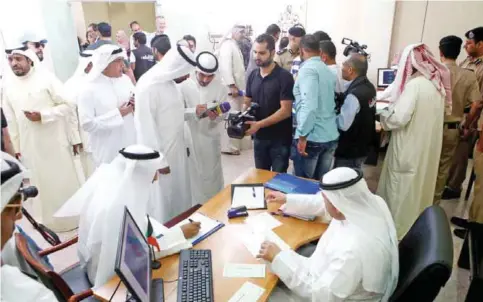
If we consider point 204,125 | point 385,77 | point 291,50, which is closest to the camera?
point 204,125

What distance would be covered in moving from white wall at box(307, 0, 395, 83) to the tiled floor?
1797mm

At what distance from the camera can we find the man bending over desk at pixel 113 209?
1.59 meters

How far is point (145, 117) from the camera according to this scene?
8.46 feet

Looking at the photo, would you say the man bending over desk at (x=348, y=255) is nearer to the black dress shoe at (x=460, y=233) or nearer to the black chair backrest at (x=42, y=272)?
the black chair backrest at (x=42, y=272)

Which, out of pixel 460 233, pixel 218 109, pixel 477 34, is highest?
pixel 477 34

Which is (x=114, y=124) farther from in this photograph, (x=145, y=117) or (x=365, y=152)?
(x=365, y=152)

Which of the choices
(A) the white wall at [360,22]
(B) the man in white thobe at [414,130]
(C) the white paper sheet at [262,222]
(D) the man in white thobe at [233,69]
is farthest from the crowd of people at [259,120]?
(A) the white wall at [360,22]

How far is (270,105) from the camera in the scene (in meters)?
2.81

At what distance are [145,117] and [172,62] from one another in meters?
0.47

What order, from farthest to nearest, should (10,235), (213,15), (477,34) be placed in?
(213,15), (477,34), (10,235)

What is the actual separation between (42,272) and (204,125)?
1875 mm

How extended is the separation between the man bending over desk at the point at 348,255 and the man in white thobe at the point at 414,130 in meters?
1.39

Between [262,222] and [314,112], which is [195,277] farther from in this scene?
[314,112]

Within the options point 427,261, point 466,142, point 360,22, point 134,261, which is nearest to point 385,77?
point 360,22
